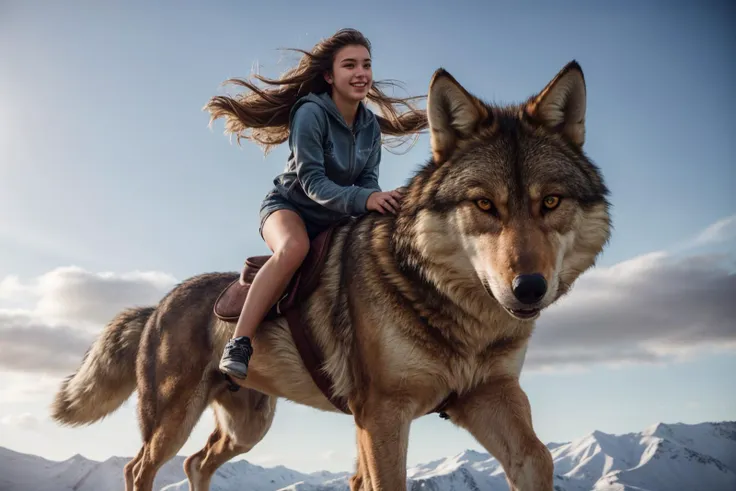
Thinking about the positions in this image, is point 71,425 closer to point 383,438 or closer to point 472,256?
point 383,438

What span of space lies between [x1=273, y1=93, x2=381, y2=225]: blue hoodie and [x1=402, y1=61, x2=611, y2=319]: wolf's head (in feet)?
2.25

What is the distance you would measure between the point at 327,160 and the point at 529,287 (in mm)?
2252

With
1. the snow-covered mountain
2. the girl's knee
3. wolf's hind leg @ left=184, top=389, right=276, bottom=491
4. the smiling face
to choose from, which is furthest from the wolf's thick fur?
the snow-covered mountain

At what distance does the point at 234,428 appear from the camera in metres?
6.25

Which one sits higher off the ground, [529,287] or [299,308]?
[299,308]

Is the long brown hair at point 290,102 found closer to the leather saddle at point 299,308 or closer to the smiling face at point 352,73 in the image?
the smiling face at point 352,73

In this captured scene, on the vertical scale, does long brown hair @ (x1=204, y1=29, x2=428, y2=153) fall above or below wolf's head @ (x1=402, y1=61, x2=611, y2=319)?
above

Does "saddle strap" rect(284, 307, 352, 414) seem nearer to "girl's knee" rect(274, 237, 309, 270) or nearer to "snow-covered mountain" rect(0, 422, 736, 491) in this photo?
"girl's knee" rect(274, 237, 309, 270)

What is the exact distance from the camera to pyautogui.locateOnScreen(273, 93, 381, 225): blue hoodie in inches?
177

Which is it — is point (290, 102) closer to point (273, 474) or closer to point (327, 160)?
point (327, 160)

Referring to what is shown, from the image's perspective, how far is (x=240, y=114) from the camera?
5.86m

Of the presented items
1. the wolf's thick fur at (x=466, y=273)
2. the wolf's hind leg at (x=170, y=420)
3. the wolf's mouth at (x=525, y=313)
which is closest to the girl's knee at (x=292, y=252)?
the wolf's thick fur at (x=466, y=273)

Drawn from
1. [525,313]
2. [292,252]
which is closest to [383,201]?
[292,252]

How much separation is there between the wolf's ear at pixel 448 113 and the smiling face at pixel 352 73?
1251 mm
